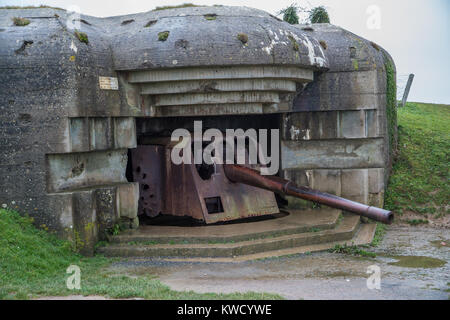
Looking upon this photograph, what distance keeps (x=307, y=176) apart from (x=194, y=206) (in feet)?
8.08

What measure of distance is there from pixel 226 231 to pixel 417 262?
2687 millimetres

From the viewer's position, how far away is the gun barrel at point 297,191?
681 cm

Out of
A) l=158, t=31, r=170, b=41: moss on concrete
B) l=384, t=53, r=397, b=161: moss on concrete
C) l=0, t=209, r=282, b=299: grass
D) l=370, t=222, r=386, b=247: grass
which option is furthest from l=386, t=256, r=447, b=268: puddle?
l=158, t=31, r=170, b=41: moss on concrete

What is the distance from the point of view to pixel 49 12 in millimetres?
8523

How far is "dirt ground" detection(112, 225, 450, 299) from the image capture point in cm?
625

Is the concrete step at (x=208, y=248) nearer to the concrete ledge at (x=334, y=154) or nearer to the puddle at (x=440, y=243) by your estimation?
the puddle at (x=440, y=243)

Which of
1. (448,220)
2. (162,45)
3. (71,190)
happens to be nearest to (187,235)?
(71,190)

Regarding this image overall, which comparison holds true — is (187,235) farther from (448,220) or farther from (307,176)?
(448,220)

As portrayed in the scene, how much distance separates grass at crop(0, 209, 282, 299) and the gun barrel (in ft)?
5.88

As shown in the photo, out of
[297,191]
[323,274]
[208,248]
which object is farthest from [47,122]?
[323,274]

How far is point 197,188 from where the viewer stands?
30.0 ft

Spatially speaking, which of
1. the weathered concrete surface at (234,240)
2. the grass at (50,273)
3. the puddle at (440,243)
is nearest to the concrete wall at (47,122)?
the grass at (50,273)

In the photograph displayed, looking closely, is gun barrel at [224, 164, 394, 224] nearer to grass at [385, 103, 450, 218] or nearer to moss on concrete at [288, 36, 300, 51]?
moss on concrete at [288, 36, 300, 51]
